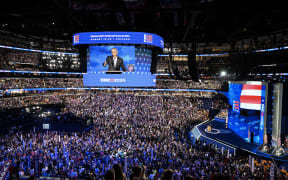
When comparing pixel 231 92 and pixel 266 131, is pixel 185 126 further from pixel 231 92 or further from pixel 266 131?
pixel 266 131

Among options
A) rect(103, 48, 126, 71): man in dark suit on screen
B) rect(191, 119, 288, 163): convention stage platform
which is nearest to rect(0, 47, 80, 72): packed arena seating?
rect(103, 48, 126, 71): man in dark suit on screen

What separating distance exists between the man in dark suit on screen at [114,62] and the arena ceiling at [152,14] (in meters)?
2.15

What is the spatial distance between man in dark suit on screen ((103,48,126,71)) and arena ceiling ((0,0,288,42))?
2.15 m

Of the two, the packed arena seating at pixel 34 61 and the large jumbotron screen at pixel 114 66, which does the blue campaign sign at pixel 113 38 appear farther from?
the packed arena seating at pixel 34 61

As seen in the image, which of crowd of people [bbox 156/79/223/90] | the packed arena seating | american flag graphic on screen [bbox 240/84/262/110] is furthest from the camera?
crowd of people [bbox 156/79/223/90]

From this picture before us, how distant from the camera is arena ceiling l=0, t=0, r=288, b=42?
7.79 meters

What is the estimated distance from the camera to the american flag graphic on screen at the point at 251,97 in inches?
569

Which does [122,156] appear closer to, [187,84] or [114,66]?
[114,66]

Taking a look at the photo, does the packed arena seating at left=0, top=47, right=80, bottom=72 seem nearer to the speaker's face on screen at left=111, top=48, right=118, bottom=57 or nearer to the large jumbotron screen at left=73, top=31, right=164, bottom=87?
the large jumbotron screen at left=73, top=31, right=164, bottom=87

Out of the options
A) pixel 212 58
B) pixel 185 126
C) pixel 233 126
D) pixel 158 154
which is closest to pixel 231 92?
pixel 233 126

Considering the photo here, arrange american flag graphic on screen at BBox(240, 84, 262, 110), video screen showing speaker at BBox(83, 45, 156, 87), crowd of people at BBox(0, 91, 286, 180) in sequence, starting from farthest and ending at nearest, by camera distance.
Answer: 1. video screen showing speaker at BBox(83, 45, 156, 87)
2. american flag graphic on screen at BBox(240, 84, 262, 110)
3. crowd of people at BBox(0, 91, 286, 180)

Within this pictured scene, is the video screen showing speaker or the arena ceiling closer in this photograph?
the arena ceiling

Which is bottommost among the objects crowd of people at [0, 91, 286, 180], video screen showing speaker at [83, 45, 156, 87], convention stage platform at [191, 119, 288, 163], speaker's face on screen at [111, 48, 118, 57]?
convention stage platform at [191, 119, 288, 163]

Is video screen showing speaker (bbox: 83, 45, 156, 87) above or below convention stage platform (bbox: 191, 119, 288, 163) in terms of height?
above
